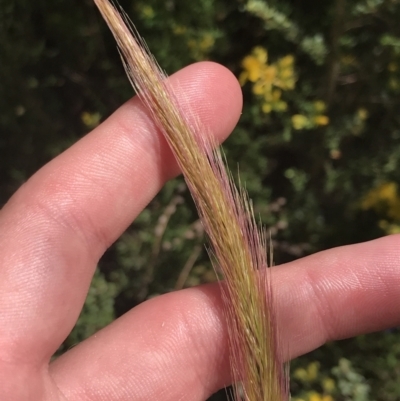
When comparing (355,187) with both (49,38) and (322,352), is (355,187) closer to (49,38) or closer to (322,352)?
(322,352)

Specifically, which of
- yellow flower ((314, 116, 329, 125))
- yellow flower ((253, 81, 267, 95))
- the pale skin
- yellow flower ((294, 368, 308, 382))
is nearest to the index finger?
the pale skin

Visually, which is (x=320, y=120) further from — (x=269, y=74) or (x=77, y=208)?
(x=77, y=208)

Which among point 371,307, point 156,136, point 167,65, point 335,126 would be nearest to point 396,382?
point 371,307

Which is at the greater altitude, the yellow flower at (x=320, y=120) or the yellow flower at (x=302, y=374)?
the yellow flower at (x=320, y=120)

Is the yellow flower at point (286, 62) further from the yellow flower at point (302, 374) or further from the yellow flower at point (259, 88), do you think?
the yellow flower at point (302, 374)

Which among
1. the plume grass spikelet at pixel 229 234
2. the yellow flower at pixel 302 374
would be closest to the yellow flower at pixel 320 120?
the plume grass spikelet at pixel 229 234

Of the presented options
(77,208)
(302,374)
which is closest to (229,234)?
(77,208)
